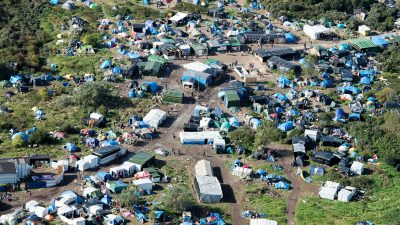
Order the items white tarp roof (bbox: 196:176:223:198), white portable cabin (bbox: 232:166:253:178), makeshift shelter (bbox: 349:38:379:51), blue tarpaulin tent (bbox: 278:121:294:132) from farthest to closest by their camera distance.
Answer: makeshift shelter (bbox: 349:38:379:51) < blue tarpaulin tent (bbox: 278:121:294:132) < white portable cabin (bbox: 232:166:253:178) < white tarp roof (bbox: 196:176:223:198)

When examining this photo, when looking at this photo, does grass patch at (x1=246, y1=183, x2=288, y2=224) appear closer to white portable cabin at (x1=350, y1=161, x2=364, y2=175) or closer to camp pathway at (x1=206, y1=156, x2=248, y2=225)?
camp pathway at (x1=206, y1=156, x2=248, y2=225)

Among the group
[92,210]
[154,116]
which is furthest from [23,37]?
[92,210]

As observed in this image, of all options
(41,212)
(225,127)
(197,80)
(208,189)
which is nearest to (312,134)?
(225,127)

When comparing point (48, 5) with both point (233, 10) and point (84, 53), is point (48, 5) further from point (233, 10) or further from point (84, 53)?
point (233, 10)

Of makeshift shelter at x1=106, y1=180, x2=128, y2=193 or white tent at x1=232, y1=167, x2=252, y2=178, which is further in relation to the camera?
white tent at x1=232, y1=167, x2=252, y2=178

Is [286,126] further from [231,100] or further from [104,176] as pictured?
[104,176]

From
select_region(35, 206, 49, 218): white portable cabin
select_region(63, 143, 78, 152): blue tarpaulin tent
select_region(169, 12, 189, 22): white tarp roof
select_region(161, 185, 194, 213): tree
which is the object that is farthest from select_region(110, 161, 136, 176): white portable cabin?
select_region(169, 12, 189, 22): white tarp roof

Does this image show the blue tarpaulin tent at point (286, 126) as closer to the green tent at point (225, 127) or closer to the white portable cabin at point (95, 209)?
the green tent at point (225, 127)
